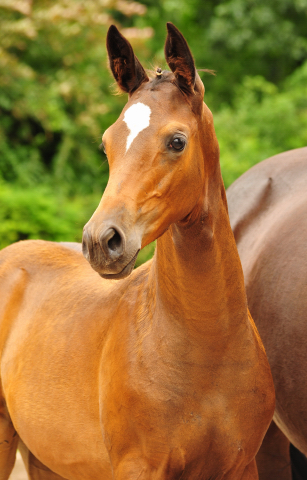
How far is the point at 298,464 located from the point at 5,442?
1598 mm

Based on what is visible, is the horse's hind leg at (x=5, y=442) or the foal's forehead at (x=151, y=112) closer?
the foal's forehead at (x=151, y=112)

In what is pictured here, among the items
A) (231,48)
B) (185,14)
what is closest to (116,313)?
(231,48)

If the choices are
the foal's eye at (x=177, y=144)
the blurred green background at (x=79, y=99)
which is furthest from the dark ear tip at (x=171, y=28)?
the blurred green background at (x=79, y=99)

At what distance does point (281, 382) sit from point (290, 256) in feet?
1.91

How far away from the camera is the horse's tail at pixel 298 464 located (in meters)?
3.38

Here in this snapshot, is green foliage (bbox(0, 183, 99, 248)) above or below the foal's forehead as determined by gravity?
below

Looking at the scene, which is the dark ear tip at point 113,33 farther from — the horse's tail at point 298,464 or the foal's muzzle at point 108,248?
the horse's tail at point 298,464

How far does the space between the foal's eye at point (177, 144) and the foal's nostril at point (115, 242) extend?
1.16 ft

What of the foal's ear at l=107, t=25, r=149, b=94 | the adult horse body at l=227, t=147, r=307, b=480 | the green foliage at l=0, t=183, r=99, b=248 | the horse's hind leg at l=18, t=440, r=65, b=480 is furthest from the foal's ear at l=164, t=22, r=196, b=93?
the green foliage at l=0, t=183, r=99, b=248

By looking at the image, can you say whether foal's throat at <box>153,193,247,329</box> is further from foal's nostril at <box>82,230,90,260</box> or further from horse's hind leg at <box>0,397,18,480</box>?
horse's hind leg at <box>0,397,18,480</box>

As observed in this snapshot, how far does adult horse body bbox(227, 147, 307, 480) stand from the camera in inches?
107

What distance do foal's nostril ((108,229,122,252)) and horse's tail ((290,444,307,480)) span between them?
7.29 feet

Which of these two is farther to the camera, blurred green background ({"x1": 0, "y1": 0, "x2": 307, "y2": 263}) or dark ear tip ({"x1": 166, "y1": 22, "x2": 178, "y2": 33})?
blurred green background ({"x1": 0, "y1": 0, "x2": 307, "y2": 263})

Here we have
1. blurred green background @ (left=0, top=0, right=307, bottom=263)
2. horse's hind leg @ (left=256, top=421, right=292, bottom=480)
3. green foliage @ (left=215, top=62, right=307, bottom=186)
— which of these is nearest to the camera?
horse's hind leg @ (left=256, top=421, right=292, bottom=480)
